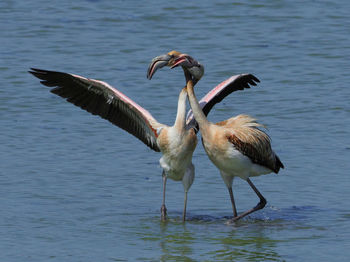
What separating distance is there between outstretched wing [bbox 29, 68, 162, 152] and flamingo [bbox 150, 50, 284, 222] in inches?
27.8

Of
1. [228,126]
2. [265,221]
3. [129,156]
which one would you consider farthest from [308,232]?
[129,156]

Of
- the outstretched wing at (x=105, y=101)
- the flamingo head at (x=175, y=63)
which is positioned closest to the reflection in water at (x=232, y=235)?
the outstretched wing at (x=105, y=101)

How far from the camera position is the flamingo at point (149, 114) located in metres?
10.3

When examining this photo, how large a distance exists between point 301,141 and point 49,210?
3.85 m

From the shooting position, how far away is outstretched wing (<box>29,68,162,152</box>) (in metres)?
10.6

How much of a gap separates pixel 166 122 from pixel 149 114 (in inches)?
108

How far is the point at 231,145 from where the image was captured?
33.1ft

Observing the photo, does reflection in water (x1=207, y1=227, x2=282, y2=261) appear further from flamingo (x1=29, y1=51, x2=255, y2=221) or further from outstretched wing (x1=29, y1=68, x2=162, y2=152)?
outstretched wing (x1=29, y1=68, x2=162, y2=152)

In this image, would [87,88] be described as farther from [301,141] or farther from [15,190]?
[301,141]

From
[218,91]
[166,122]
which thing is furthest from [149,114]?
[166,122]

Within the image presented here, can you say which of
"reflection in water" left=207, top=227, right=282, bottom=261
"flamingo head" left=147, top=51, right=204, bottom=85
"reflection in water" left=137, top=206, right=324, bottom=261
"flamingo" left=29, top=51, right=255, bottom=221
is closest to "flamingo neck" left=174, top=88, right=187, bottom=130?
"flamingo" left=29, top=51, right=255, bottom=221

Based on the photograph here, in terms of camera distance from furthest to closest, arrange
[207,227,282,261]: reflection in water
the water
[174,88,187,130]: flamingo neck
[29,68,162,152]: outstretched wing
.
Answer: [29,68,162,152]: outstretched wing, [174,88,187,130]: flamingo neck, the water, [207,227,282,261]: reflection in water

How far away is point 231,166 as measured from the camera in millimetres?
10188

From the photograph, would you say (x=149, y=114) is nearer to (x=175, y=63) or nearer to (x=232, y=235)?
(x=175, y=63)
